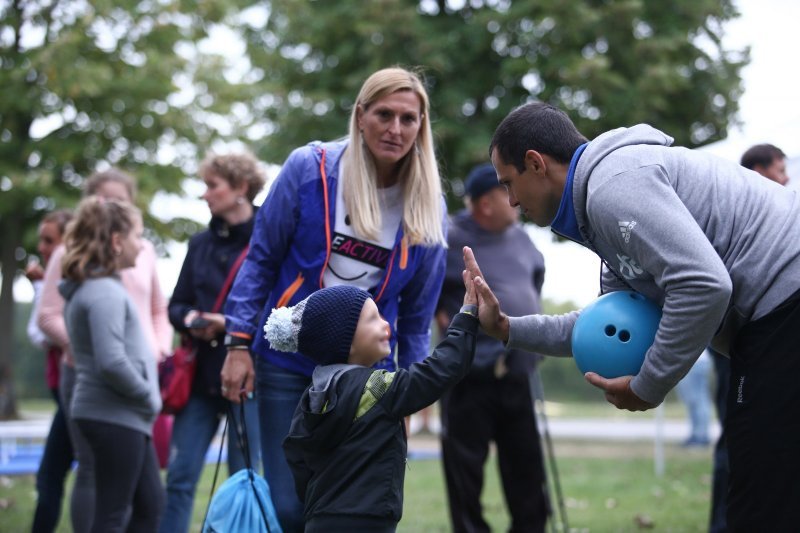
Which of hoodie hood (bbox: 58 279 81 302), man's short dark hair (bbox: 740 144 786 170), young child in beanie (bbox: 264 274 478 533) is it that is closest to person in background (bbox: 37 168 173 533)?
hoodie hood (bbox: 58 279 81 302)

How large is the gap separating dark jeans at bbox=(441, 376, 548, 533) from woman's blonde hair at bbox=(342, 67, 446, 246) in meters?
2.23

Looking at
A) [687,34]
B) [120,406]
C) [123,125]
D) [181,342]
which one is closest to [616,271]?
[120,406]

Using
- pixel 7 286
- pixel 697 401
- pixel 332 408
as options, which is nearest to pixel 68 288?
pixel 332 408

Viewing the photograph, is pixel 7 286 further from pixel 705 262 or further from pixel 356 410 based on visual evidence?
pixel 705 262

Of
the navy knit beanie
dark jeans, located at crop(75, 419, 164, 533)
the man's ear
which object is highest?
the man's ear

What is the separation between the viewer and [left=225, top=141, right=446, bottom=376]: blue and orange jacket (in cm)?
402

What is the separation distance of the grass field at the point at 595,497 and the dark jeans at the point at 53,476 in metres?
1.09

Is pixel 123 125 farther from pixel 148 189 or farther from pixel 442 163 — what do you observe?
pixel 442 163

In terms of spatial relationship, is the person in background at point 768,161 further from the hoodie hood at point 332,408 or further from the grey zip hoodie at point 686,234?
the hoodie hood at point 332,408

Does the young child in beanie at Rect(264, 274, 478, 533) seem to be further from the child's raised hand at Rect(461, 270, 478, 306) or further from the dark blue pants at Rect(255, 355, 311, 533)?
the dark blue pants at Rect(255, 355, 311, 533)

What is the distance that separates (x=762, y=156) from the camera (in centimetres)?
586

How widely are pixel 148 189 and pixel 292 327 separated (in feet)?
53.9

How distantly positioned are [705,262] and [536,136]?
0.72m

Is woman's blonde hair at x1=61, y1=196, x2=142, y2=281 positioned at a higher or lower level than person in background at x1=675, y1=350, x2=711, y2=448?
higher
